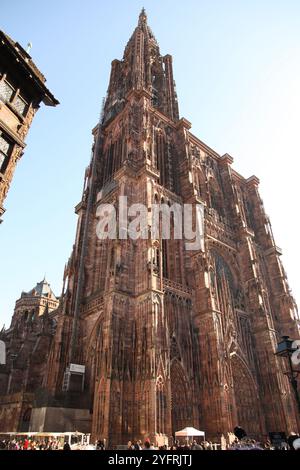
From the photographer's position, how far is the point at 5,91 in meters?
12.0

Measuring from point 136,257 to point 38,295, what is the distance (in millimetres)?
33355

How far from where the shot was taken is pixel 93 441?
58.4ft

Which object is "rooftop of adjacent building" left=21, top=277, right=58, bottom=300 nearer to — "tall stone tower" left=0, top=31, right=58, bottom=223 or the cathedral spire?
the cathedral spire

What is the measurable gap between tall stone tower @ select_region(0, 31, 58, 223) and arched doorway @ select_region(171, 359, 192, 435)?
16.6m

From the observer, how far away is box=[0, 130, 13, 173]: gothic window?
11266 mm

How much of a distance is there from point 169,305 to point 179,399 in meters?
6.31

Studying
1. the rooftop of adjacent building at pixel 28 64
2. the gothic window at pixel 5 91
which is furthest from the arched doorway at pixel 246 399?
the gothic window at pixel 5 91

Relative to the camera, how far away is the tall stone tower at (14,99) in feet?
37.3

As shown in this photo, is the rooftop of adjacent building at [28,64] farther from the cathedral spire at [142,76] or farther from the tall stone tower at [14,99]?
the cathedral spire at [142,76]

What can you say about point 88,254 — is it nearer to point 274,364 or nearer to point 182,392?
point 182,392

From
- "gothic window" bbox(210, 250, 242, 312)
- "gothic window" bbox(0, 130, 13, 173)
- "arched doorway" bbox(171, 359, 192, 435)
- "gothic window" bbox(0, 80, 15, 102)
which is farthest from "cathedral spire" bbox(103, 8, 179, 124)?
"arched doorway" bbox(171, 359, 192, 435)

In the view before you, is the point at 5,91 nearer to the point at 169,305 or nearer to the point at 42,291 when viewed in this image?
the point at 169,305

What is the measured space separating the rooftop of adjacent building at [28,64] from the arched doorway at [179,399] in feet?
58.7

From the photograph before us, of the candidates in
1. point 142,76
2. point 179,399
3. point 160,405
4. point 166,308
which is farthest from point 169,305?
point 142,76
